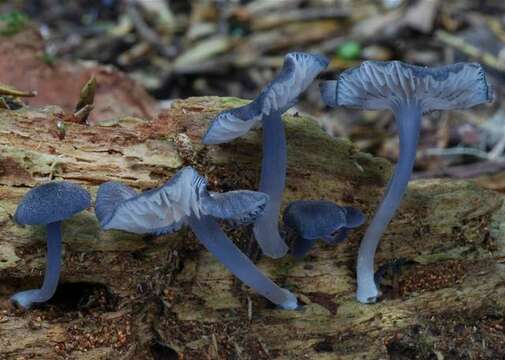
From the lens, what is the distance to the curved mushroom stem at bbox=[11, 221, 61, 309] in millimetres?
2580

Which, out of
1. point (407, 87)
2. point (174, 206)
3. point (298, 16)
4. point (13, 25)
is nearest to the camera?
point (174, 206)

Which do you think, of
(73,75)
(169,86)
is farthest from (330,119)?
(73,75)

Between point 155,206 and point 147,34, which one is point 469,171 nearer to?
point 155,206

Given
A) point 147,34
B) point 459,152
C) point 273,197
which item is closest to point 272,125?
point 273,197

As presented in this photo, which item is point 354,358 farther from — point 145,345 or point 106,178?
point 106,178

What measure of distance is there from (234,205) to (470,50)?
480 cm

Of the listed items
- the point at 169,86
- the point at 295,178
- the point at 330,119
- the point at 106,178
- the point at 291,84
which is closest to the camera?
the point at 291,84

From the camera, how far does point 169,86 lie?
6.52m

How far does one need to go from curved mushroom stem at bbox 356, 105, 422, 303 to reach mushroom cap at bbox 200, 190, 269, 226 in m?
0.75

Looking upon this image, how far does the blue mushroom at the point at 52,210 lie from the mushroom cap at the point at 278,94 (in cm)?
65

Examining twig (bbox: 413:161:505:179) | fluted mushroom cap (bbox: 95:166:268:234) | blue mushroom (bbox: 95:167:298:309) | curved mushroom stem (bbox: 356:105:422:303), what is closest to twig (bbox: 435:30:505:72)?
twig (bbox: 413:161:505:179)

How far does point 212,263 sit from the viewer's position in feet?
9.67

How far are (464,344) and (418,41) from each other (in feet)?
13.8

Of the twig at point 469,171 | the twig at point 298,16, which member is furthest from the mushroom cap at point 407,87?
the twig at point 298,16
